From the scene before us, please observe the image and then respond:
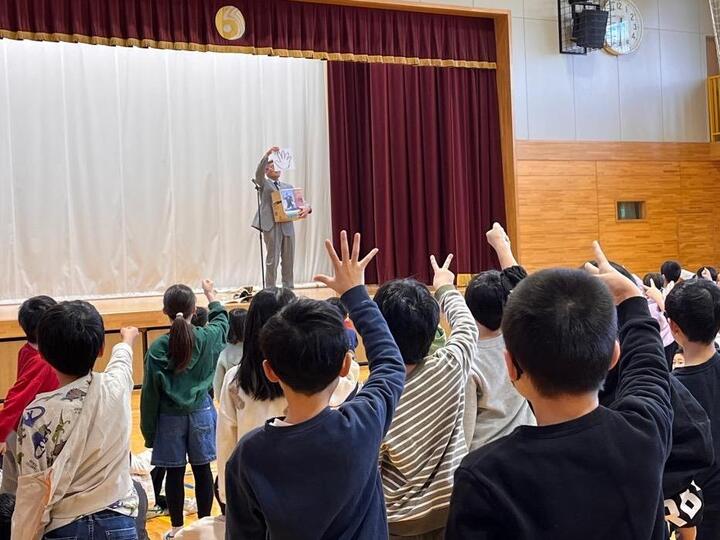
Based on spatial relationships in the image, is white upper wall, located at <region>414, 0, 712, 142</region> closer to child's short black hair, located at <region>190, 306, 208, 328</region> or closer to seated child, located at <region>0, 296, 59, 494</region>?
child's short black hair, located at <region>190, 306, 208, 328</region>

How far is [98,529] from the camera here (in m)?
1.92

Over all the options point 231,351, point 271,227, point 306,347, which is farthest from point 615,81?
point 306,347

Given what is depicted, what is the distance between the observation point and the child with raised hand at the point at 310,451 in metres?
1.32

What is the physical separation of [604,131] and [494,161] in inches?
60.0

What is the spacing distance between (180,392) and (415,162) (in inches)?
248

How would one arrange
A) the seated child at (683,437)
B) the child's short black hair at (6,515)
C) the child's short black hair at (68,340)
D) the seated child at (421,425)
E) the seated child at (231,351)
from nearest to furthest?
the seated child at (683,437) → the seated child at (421,425) → the child's short black hair at (68,340) → the child's short black hair at (6,515) → the seated child at (231,351)

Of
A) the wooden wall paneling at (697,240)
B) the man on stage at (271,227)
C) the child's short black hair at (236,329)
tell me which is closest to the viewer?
the child's short black hair at (236,329)

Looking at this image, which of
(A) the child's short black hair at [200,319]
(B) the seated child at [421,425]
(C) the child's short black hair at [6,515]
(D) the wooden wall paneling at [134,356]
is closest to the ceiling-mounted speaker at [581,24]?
(D) the wooden wall paneling at [134,356]

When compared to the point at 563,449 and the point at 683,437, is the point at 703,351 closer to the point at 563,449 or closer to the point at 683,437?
the point at 683,437

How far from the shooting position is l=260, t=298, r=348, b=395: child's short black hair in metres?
1.38

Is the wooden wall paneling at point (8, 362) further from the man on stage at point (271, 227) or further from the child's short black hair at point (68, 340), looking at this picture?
the child's short black hair at point (68, 340)

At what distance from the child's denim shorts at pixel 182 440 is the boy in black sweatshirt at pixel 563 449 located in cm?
229

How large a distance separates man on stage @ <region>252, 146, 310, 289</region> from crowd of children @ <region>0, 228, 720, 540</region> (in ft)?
16.5

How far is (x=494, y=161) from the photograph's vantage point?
9289 mm
